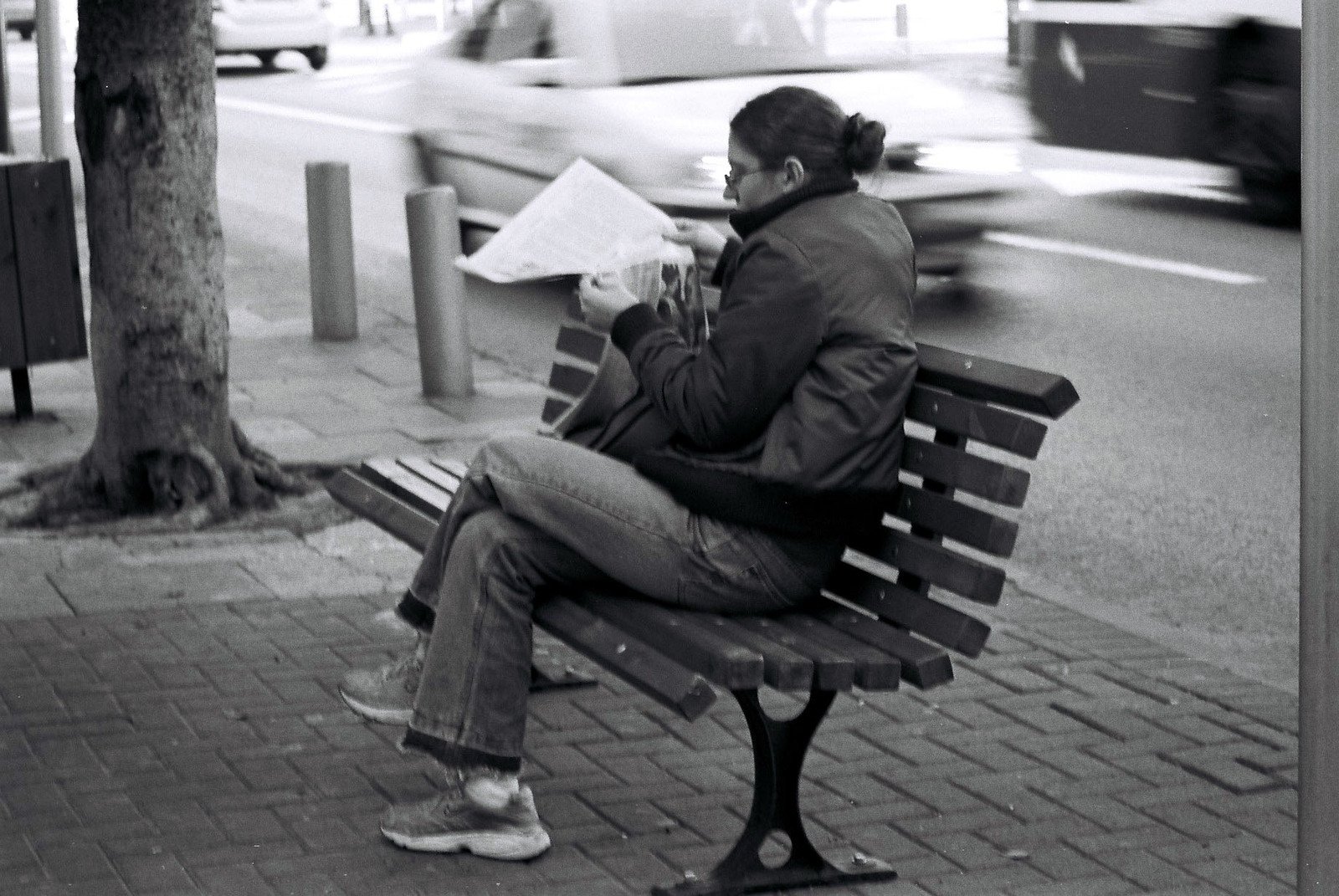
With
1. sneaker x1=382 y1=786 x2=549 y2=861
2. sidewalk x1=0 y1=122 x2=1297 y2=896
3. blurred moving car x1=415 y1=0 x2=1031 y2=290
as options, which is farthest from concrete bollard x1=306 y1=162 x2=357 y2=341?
sneaker x1=382 y1=786 x2=549 y2=861

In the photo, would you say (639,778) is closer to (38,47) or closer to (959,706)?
(959,706)

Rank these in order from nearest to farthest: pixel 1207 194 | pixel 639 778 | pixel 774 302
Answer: pixel 774 302 < pixel 639 778 < pixel 1207 194

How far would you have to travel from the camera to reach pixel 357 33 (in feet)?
121

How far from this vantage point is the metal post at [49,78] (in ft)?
46.2

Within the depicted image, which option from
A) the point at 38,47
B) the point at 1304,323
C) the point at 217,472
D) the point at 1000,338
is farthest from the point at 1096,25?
the point at 1304,323

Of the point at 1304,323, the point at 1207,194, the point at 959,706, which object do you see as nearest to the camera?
the point at 1304,323

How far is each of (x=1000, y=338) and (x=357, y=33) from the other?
1114 inches

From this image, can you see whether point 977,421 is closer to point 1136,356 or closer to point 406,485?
point 406,485

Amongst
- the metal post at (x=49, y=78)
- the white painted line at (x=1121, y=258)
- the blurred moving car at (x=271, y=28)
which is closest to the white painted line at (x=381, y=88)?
the blurred moving car at (x=271, y=28)

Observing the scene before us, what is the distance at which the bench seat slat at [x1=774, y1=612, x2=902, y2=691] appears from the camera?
152 inches

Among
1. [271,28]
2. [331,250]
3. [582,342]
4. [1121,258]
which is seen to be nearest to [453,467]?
[582,342]

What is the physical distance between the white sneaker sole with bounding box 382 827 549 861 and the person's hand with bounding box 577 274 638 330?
3.23 feet

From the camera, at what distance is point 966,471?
4020 mm

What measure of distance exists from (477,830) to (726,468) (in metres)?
0.83
